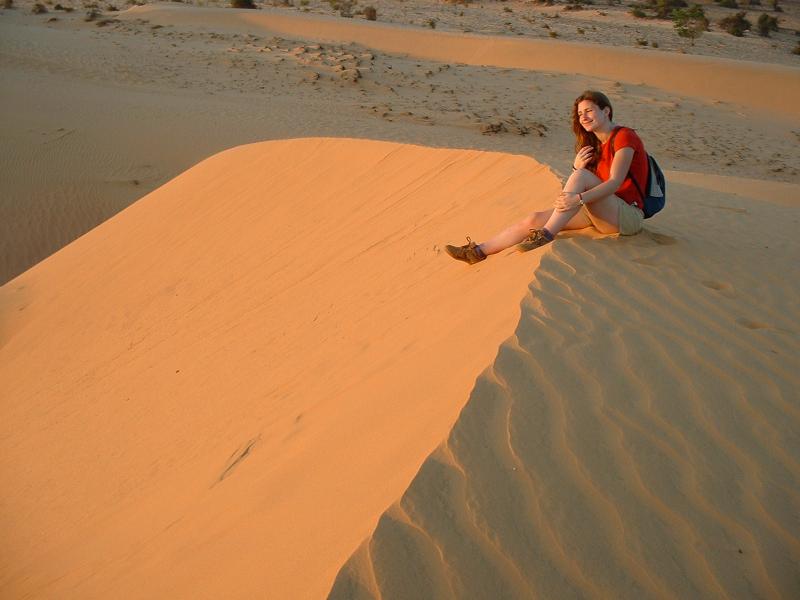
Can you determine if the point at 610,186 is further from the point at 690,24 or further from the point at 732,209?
the point at 690,24

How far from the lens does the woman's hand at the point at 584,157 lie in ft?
14.7

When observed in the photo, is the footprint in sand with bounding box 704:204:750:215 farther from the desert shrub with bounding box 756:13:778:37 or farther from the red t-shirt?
the desert shrub with bounding box 756:13:778:37

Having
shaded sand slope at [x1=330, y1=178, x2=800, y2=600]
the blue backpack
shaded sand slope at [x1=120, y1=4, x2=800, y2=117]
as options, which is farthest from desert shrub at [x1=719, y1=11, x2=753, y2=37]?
shaded sand slope at [x1=330, y1=178, x2=800, y2=600]

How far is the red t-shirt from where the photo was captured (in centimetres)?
443

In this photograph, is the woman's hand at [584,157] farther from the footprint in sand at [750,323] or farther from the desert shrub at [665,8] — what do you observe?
the desert shrub at [665,8]

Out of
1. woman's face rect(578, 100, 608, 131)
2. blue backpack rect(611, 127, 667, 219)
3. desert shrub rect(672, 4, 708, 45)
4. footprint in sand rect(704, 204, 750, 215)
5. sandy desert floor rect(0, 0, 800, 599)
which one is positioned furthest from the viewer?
desert shrub rect(672, 4, 708, 45)

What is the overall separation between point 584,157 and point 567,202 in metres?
0.36

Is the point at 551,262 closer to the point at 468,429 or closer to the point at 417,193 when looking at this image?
the point at 468,429

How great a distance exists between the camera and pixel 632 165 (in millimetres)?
4539

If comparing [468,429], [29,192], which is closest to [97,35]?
[29,192]

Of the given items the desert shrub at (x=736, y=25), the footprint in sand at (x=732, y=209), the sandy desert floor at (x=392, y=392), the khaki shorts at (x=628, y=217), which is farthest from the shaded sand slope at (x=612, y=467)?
the desert shrub at (x=736, y=25)

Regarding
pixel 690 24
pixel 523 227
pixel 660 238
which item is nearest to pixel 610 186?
pixel 523 227

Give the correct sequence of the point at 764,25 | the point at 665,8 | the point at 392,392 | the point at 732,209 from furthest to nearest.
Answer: the point at 665,8, the point at 764,25, the point at 732,209, the point at 392,392

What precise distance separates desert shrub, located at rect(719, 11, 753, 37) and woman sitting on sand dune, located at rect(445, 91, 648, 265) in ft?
98.8
